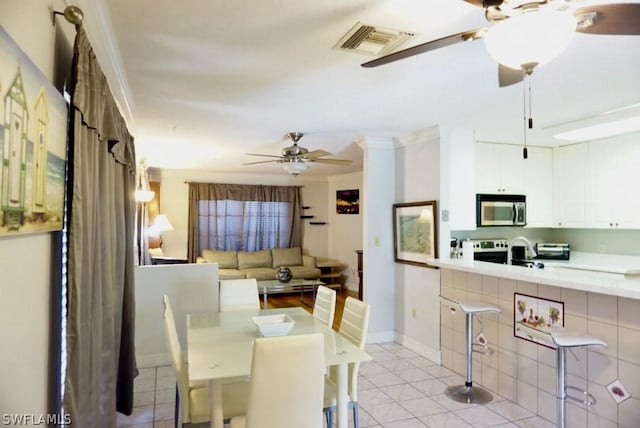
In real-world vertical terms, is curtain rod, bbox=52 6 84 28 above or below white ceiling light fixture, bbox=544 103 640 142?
below

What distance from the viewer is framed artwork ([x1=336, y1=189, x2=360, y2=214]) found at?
8.19 m

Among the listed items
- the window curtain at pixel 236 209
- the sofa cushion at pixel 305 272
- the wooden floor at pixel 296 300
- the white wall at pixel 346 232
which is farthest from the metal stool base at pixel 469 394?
the window curtain at pixel 236 209

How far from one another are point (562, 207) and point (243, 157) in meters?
4.37

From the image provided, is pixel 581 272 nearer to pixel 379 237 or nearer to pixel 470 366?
pixel 470 366

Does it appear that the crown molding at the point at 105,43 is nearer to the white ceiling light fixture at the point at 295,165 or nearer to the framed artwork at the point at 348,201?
the white ceiling light fixture at the point at 295,165

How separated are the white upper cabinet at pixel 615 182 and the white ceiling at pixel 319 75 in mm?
786

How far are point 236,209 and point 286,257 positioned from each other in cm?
140

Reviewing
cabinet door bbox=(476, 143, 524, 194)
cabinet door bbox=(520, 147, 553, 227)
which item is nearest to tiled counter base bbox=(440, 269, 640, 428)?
cabinet door bbox=(476, 143, 524, 194)

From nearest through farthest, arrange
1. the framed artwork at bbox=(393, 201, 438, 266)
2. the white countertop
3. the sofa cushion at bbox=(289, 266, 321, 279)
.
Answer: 1. the white countertop
2. the framed artwork at bbox=(393, 201, 438, 266)
3. the sofa cushion at bbox=(289, 266, 321, 279)

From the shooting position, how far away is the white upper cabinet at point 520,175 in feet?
15.7

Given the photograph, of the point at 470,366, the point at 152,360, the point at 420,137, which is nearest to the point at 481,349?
the point at 470,366

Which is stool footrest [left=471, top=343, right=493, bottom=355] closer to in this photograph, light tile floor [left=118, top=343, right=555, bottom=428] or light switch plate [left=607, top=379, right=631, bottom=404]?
light tile floor [left=118, top=343, right=555, bottom=428]

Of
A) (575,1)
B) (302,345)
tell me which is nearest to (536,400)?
(302,345)

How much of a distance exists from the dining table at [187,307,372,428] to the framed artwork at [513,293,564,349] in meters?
1.42
